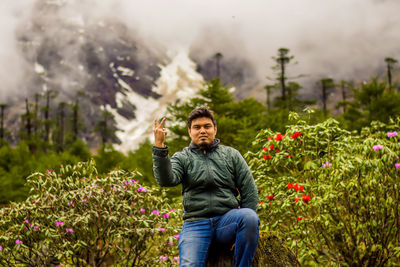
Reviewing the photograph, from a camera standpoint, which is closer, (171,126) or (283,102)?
(171,126)

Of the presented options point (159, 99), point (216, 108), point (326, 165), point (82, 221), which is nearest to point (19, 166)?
point (216, 108)

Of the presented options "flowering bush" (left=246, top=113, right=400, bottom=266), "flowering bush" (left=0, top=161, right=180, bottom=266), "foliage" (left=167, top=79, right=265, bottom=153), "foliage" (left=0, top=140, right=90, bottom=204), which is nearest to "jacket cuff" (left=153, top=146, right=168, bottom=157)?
"flowering bush" (left=0, top=161, right=180, bottom=266)

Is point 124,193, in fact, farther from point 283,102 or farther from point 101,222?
point 283,102

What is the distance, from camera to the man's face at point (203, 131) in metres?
2.98

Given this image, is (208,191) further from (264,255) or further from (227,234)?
(264,255)

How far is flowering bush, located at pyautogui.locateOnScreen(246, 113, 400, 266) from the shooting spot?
3895 mm

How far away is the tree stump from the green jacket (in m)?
0.35

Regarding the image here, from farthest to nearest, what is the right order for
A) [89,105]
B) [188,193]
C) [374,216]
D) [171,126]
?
[89,105] < [171,126] < [374,216] < [188,193]

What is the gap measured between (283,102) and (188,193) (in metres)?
19.7

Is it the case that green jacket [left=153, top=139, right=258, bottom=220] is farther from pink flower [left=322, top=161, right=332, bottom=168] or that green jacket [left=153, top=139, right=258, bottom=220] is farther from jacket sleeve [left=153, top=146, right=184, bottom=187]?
pink flower [left=322, top=161, right=332, bottom=168]

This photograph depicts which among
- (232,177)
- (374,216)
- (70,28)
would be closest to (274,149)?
(374,216)

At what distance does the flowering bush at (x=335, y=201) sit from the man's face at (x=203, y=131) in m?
1.33

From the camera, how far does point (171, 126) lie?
1189 cm

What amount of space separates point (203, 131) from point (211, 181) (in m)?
0.44
